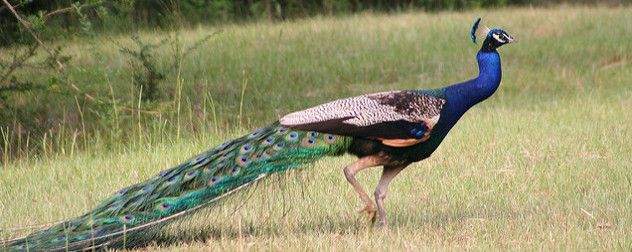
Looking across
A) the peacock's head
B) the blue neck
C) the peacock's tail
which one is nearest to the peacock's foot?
the peacock's tail

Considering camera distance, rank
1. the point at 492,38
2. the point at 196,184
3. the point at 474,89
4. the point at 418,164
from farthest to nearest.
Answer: the point at 418,164
the point at 492,38
the point at 474,89
the point at 196,184

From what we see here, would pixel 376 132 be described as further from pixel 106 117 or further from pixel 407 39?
pixel 407 39

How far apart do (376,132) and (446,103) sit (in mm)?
530

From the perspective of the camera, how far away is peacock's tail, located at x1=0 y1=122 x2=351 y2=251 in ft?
16.4

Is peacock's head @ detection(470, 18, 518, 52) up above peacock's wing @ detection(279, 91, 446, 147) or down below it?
above

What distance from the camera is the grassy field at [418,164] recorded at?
537cm

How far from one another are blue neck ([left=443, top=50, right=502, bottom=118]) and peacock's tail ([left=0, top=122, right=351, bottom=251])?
2.41 feet

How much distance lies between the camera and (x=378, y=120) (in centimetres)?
520

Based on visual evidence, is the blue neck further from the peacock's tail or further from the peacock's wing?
the peacock's tail

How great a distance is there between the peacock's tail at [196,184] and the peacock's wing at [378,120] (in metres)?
0.09

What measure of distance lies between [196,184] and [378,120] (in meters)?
1.20

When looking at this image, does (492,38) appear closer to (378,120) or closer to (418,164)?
(378,120)

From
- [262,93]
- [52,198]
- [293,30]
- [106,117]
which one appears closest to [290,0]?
[293,30]

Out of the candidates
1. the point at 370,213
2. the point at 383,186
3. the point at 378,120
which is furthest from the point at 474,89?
the point at 370,213
